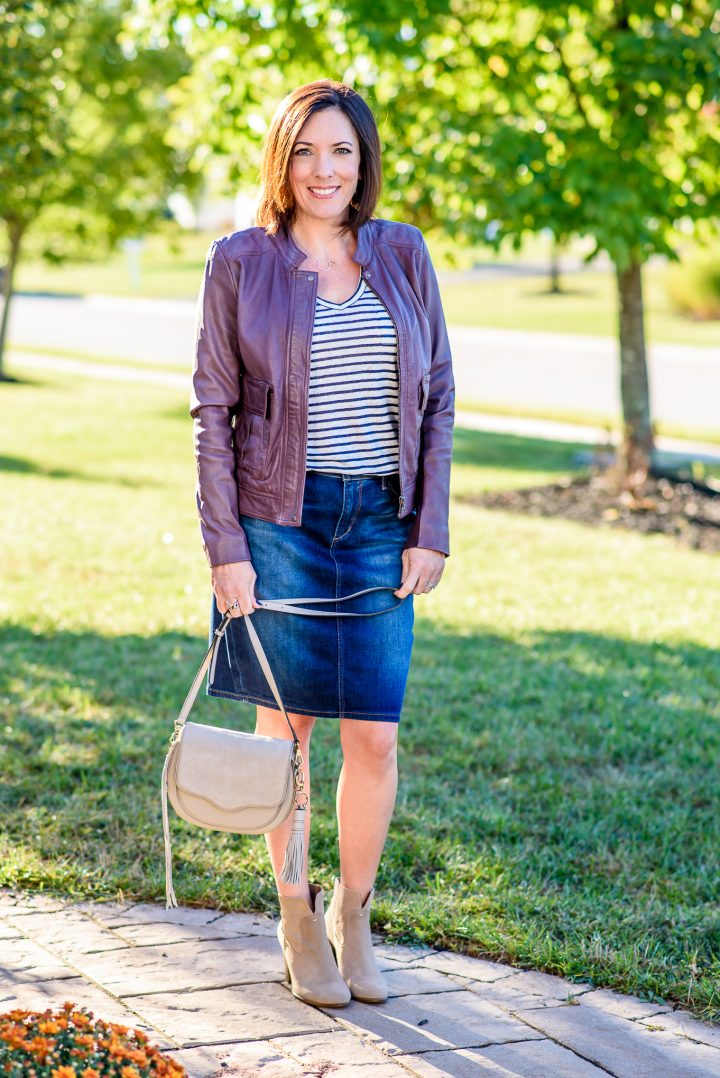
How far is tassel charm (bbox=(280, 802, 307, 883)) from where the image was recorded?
3.07m

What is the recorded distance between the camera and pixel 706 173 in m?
9.66

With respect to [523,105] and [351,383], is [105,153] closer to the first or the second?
→ [523,105]

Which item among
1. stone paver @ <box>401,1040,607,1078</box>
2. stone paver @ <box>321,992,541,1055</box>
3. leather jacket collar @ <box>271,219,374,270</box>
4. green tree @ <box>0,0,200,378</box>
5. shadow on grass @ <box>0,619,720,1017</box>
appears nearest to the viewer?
stone paver @ <box>401,1040,607,1078</box>

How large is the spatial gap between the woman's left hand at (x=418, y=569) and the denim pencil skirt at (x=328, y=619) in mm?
65

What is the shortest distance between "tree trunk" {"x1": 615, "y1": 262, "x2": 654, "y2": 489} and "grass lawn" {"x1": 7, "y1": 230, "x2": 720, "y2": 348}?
941cm

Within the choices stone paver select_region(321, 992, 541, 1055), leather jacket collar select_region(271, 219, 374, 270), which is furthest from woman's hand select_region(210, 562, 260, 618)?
stone paver select_region(321, 992, 541, 1055)

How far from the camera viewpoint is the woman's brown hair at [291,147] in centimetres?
306

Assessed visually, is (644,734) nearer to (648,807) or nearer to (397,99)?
(648,807)

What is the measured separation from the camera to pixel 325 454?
3.05 metres

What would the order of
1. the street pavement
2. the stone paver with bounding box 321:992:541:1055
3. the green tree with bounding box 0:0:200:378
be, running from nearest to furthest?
1. the stone paver with bounding box 321:992:541:1055
2. the green tree with bounding box 0:0:200:378
3. the street pavement

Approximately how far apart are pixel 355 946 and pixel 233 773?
0.56m

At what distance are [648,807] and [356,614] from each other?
176 cm

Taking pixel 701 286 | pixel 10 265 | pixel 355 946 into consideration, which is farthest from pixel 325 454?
pixel 701 286

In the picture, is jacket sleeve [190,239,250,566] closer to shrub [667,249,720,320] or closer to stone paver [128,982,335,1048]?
stone paver [128,982,335,1048]
